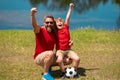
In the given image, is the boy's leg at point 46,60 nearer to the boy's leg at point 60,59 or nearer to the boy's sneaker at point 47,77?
the boy's sneaker at point 47,77

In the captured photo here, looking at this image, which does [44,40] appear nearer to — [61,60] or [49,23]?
[49,23]

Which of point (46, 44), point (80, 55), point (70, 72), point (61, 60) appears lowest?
point (80, 55)

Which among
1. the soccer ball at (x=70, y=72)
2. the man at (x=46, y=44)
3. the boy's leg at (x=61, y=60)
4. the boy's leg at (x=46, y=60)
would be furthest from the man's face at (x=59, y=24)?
the soccer ball at (x=70, y=72)

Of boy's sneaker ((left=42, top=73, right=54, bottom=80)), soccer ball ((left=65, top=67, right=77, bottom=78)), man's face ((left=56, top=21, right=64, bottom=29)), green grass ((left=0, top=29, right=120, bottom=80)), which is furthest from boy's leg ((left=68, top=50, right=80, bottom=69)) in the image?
boy's sneaker ((left=42, top=73, right=54, bottom=80))

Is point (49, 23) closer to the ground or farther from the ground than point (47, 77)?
farther from the ground

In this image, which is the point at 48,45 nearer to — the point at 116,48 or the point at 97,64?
the point at 97,64

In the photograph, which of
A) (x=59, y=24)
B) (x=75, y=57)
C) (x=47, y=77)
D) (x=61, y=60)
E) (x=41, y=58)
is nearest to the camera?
(x=47, y=77)

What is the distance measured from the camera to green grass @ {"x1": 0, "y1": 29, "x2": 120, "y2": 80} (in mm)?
9936

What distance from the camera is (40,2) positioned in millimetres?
39719

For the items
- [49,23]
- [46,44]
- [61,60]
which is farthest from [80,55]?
[49,23]

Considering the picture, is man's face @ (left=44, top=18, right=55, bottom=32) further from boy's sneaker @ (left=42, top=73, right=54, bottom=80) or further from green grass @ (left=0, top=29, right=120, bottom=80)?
green grass @ (left=0, top=29, right=120, bottom=80)

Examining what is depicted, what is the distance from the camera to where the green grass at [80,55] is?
9.94 metres

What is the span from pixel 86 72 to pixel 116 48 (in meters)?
4.02

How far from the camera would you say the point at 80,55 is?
498 inches
